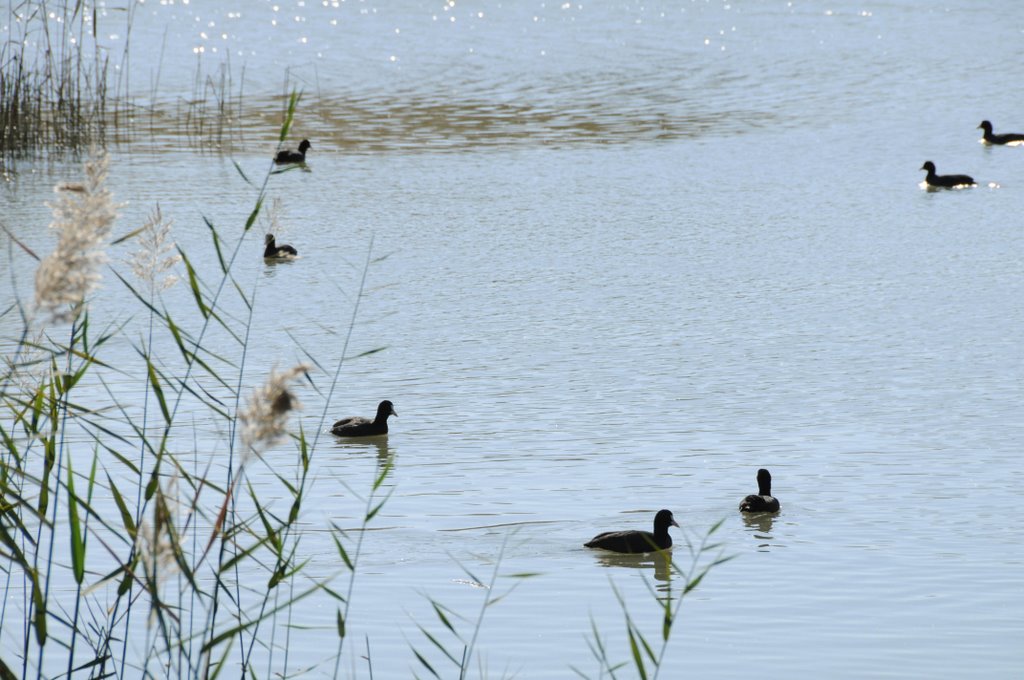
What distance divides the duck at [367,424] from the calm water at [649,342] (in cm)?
14

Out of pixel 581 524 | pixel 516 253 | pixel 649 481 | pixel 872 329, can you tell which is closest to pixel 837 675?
pixel 581 524

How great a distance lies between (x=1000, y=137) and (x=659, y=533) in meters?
15.3

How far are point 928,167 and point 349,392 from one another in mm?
9809

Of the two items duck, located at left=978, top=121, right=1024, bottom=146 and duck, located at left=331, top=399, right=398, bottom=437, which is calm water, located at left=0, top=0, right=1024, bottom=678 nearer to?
duck, located at left=331, top=399, right=398, bottom=437

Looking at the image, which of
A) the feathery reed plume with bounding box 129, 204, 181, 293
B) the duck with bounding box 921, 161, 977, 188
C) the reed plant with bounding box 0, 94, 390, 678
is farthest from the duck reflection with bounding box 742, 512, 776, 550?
the duck with bounding box 921, 161, 977, 188

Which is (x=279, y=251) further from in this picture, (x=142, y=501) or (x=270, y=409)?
(x=270, y=409)

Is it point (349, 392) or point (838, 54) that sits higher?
point (838, 54)

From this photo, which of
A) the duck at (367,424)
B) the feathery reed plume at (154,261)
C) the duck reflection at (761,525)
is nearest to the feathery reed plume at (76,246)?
the feathery reed plume at (154,261)

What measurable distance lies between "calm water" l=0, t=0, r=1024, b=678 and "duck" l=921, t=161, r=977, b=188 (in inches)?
9.9

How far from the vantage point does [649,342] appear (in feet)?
34.5

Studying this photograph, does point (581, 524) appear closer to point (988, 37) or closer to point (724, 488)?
point (724, 488)

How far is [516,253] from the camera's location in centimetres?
1376

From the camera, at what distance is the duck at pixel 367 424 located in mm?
8258

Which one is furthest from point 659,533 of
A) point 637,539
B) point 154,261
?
point 154,261
